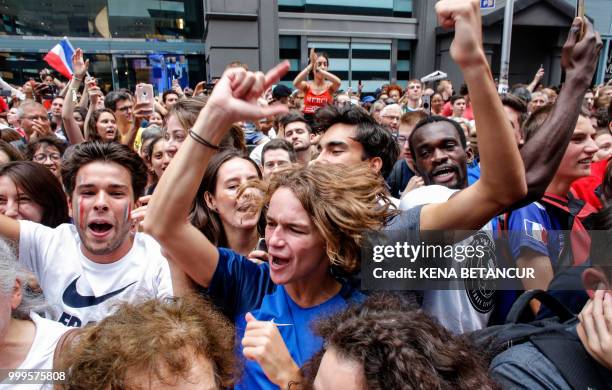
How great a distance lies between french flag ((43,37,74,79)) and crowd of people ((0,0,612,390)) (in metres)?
4.89

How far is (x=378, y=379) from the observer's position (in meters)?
0.88

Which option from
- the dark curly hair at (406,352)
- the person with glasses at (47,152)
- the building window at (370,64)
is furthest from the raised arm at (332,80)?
the building window at (370,64)

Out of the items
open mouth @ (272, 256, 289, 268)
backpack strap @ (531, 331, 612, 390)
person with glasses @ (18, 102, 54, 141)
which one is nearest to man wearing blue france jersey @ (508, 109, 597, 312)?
backpack strap @ (531, 331, 612, 390)

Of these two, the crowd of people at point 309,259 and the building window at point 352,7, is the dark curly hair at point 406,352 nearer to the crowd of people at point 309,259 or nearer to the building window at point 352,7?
the crowd of people at point 309,259

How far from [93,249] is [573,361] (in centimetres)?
188

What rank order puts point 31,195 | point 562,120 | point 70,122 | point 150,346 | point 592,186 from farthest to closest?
point 70,122, point 592,186, point 31,195, point 562,120, point 150,346

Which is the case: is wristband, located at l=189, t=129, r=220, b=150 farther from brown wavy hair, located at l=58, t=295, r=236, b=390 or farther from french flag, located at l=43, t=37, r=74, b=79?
french flag, located at l=43, t=37, r=74, b=79

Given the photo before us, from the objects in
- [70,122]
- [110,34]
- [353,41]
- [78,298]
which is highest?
[110,34]

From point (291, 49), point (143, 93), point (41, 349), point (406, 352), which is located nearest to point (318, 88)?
point (143, 93)

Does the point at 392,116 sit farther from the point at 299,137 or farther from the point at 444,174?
the point at 444,174

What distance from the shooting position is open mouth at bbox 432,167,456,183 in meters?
2.06

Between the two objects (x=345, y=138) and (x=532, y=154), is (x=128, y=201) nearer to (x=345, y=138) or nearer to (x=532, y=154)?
(x=345, y=138)

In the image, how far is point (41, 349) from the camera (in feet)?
4.34

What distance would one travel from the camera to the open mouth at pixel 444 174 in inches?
81.0
